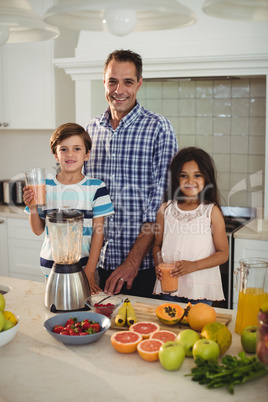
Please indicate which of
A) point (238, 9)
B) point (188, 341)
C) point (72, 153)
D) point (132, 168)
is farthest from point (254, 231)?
point (238, 9)

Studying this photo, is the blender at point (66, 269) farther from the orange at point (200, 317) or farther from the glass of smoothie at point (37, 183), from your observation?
the orange at point (200, 317)

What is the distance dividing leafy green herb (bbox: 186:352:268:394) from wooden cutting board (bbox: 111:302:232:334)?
10.6 inches

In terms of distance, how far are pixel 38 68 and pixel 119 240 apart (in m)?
1.88

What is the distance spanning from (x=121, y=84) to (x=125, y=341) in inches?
49.4

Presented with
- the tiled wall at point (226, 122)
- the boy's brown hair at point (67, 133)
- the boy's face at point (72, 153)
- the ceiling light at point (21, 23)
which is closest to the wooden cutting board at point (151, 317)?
the boy's face at point (72, 153)

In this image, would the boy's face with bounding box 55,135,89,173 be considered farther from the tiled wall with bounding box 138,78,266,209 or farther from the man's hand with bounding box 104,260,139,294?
the tiled wall with bounding box 138,78,266,209

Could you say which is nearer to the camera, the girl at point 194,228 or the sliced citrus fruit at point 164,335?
the sliced citrus fruit at point 164,335

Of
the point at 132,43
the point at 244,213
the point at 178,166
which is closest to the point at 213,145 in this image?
the point at 244,213

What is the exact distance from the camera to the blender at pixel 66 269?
1.58m

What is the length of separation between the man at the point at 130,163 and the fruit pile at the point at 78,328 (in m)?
0.77

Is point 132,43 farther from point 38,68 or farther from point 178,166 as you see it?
point 178,166

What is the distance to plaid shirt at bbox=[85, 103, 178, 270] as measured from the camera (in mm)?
2234

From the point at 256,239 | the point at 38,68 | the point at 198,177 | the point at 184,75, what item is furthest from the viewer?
the point at 38,68

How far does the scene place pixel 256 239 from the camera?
2.75 m
